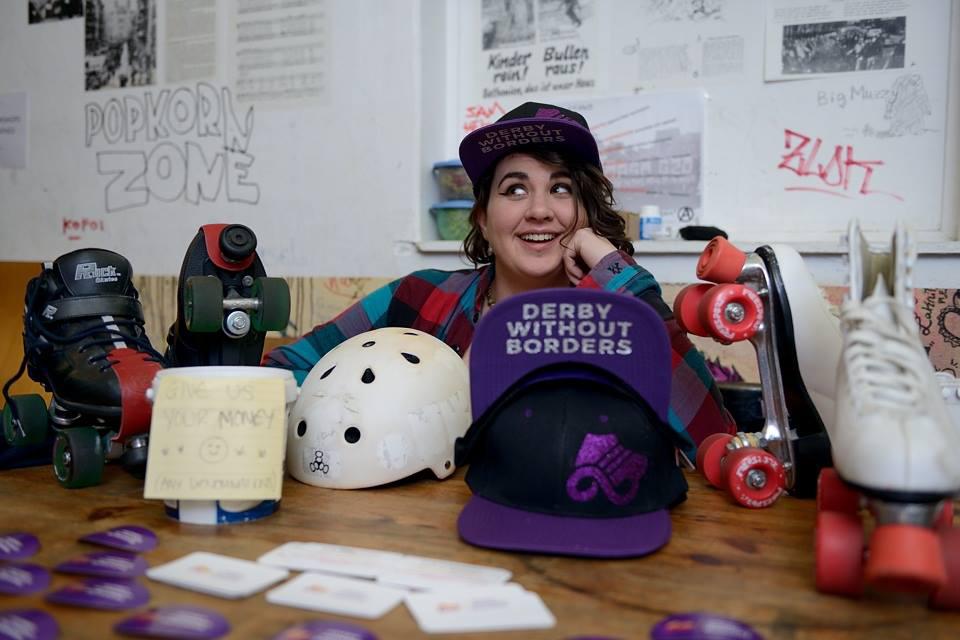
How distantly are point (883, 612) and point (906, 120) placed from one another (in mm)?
1582

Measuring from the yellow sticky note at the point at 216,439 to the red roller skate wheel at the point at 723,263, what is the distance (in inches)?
17.4

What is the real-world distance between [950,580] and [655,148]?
161 cm

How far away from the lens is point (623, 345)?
2.33 ft

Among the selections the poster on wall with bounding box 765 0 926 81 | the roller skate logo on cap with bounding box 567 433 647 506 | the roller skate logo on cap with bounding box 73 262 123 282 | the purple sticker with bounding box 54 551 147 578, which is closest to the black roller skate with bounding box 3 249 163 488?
the roller skate logo on cap with bounding box 73 262 123 282

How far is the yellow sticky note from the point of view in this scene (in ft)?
2.35

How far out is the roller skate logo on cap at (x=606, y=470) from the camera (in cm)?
68

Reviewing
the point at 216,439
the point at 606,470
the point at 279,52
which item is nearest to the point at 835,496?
the point at 606,470

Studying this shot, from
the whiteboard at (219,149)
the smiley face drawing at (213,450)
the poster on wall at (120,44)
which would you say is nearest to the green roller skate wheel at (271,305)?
the smiley face drawing at (213,450)

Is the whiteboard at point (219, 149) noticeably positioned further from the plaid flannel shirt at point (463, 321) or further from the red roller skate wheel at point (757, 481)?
the red roller skate wheel at point (757, 481)

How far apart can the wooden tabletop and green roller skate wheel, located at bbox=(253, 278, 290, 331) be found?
7.4 inches

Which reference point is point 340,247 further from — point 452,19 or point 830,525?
point 830,525

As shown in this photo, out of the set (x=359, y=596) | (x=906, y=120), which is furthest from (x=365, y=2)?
(x=359, y=596)

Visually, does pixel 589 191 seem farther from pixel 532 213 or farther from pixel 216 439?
pixel 216 439

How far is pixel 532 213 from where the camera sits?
1412mm
